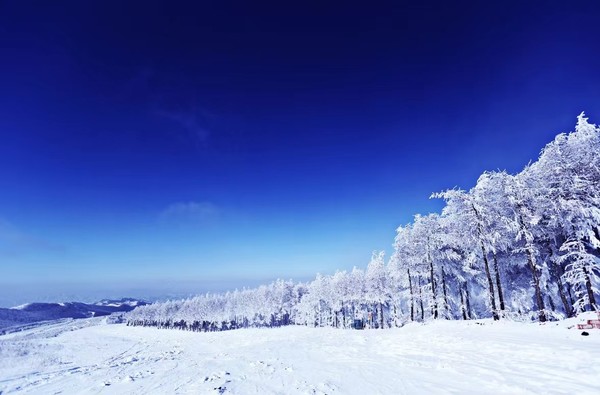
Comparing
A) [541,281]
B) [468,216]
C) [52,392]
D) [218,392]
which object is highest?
[468,216]

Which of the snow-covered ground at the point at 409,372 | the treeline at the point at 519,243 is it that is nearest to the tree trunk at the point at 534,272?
the treeline at the point at 519,243

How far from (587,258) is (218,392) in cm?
2671

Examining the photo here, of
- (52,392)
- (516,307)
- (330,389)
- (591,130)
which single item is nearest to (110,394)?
(52,392)

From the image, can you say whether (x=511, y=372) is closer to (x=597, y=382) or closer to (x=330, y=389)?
(x=597, y=382)

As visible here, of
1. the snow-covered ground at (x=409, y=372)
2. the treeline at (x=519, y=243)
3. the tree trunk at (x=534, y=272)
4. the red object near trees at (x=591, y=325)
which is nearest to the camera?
the snow-covered ground at (x=409, y=372)

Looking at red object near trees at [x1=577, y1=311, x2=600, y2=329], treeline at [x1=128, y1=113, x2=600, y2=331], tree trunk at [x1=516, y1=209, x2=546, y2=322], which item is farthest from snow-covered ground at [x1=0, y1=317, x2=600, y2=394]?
treeline at [x1=128, y1=113, x2=600, y2=331]

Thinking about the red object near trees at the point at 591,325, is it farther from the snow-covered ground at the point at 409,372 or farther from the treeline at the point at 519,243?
the treeline at the point at 519,243

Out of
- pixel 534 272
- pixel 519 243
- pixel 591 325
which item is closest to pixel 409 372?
pixel 591 325

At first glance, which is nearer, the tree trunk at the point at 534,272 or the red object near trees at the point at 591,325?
the red object near trees at the point at 591,325

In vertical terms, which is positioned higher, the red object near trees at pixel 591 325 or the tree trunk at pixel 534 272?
the tree trunk at pixel 534 272

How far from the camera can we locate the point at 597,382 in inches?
379

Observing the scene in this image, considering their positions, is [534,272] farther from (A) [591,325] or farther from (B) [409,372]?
(B) [409,372]

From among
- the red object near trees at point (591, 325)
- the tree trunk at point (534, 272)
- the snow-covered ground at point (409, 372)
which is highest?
the tree trunk at point (534, 272)

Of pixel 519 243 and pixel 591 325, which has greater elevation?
pixel 519 243
